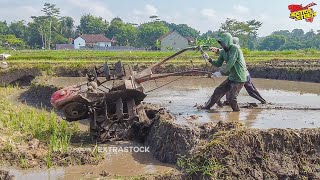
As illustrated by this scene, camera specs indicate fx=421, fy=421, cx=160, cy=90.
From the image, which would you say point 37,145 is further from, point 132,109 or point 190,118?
point 190,118

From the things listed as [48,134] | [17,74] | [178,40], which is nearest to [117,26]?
[178,40]

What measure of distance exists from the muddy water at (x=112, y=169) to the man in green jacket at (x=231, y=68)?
2502mm

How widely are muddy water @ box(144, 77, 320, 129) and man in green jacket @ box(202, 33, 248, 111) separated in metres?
0.44

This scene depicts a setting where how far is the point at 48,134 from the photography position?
7.87 m

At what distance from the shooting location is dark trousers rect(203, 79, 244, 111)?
348 inches

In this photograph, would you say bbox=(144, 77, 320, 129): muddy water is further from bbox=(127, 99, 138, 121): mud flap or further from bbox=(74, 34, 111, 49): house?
bbox=(74, 34, 111, 49): house

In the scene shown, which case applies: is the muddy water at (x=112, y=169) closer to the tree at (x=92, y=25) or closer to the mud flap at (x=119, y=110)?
the mud flap at (x=119, y=110)

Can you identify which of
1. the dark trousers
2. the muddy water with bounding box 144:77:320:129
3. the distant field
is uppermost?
the distant field

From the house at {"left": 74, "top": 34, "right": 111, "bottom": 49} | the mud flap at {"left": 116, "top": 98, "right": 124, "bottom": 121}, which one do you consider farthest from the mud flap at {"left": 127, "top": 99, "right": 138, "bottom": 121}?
the house at {"left": 74, "top": 34, "right": 111, "bottom": 49}

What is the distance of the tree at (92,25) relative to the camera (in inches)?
3723

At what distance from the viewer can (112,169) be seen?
665 cm

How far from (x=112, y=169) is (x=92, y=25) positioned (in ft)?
297

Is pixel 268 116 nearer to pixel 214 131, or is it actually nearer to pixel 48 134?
pixel 214 131

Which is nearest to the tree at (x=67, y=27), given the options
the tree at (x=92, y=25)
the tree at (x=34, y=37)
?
the tree at (x=92, y=25)
